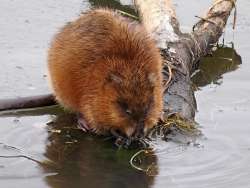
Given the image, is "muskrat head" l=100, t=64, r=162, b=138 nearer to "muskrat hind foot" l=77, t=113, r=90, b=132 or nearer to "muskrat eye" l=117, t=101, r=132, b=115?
"muskrat eye" l=117, t=101, r=132, b=115

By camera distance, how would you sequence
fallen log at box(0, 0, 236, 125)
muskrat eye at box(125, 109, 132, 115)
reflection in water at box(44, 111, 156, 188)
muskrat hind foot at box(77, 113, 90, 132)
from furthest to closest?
fallen log at box(0, 0, 236, 125) → muskrat hind foot at box(77, 113, 90, 132) → muskrat eye at box(125, 109, 132, 115) → reflection in water at box(44, 111, 156, 188)

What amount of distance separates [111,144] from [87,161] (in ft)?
1.05

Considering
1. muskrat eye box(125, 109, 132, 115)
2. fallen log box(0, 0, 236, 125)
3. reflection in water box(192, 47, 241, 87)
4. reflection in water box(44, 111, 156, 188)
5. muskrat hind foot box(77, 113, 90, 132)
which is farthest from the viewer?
reflection in water box(192, 47, 241, 87)

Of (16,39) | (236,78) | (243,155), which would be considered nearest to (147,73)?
(243,155)

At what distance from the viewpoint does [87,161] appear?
443 centimetres

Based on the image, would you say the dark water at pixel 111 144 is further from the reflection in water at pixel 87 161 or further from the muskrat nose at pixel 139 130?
the muskrat nose at pixel 139 130

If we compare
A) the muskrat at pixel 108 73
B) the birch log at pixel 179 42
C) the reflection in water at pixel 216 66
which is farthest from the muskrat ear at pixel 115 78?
the reflection in water at pixel 216 66

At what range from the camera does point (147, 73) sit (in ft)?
14.7

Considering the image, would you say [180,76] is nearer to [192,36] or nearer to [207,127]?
[207,127]

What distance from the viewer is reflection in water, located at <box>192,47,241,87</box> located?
19.5 feet

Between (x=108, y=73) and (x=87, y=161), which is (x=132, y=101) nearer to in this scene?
(x=108, y=73)

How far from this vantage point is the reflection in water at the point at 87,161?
13.6ft

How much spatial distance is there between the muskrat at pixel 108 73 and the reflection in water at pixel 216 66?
122 cm

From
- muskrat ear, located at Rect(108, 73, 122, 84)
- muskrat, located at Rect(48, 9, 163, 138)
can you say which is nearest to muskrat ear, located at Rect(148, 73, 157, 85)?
muskrat, located at Rect(48, 9, 163, 138)
